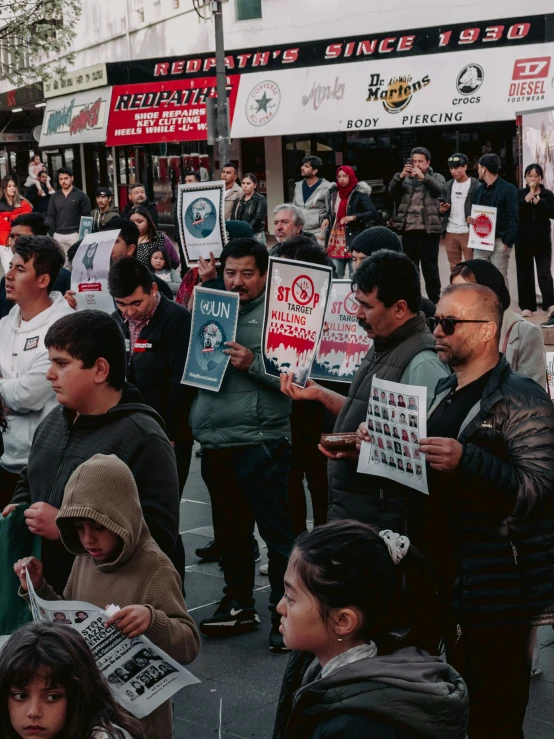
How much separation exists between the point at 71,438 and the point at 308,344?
5.57ft

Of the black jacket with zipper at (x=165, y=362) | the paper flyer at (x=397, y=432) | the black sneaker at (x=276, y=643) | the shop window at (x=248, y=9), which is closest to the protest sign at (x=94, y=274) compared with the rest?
the black jacket with zipper at (x=165, y=362)

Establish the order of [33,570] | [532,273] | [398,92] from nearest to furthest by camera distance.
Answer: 1. [33,570]
2. [532,273]
3. [398,92]

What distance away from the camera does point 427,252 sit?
14.5 metres

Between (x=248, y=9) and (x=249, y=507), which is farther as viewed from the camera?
(x=248, y=9)

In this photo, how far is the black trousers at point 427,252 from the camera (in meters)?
14.4

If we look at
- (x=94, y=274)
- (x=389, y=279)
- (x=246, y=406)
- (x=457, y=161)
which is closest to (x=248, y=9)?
(x=457, y=161)

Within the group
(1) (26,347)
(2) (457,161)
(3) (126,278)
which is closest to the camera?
(1) (26,347)

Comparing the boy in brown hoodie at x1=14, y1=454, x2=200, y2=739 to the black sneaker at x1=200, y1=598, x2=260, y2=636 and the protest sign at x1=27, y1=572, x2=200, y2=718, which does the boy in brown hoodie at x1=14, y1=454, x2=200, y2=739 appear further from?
the black sneaker at x1=200, y1=598, x2=260, y2=636

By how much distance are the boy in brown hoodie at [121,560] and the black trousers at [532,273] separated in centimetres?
1054

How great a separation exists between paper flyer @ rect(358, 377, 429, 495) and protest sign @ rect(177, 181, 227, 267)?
3.23 m

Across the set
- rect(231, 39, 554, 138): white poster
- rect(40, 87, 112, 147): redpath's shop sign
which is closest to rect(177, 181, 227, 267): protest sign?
rect(231, 39, 554, 138): white poster

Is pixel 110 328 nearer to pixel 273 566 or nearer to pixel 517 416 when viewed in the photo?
pixel 517 416

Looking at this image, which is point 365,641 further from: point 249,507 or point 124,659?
point 249,507

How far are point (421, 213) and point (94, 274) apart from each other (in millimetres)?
7483
